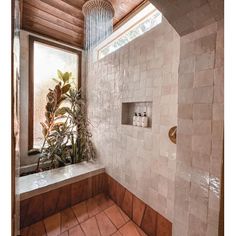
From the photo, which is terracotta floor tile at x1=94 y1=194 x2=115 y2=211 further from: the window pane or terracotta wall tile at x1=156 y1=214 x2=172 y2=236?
the window pane

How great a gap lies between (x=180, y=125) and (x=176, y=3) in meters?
0.62

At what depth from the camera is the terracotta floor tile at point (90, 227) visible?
1.34 m

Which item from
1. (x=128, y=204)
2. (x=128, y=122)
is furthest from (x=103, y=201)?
(x=128, y=122)

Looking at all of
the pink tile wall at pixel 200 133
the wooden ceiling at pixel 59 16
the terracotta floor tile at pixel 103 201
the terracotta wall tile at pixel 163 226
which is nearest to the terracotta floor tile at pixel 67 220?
the terracotta floor tile at pixel 103 201

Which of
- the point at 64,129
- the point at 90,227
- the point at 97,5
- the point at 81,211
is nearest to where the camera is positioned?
the point at 90,227

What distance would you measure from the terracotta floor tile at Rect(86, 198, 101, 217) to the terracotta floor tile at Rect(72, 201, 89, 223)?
42 millimetres

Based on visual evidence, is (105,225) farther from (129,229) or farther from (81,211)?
(81,211)

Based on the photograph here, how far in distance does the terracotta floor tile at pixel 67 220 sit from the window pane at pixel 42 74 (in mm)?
1169

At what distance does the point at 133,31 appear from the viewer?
170cm

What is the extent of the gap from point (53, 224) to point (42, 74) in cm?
210

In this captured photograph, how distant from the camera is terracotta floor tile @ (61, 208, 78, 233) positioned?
1.40 metres

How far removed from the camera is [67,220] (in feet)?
4.88
